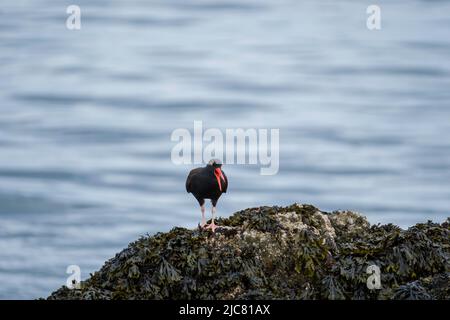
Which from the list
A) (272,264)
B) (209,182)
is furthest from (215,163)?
(272,264)

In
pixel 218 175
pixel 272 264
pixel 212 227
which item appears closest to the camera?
pixel 272 264

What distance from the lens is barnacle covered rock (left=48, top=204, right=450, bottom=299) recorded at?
8414 millimetres

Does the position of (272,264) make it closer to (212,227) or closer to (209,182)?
(212,227)

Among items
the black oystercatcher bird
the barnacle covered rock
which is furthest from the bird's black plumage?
the barnacle covered rock

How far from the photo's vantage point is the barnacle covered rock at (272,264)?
8414 millimetres

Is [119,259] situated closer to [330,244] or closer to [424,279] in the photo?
[330,244]

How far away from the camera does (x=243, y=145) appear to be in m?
30.3

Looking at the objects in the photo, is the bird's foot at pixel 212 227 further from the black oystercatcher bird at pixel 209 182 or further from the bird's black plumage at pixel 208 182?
the bird's black plumage at pixel 208 182

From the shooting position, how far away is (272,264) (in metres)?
8.71

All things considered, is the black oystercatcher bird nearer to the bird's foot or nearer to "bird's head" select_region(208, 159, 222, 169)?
"bird's head" select_region(208, 159, 222, 169)

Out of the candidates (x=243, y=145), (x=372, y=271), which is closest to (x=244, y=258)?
(x=372, y=271)

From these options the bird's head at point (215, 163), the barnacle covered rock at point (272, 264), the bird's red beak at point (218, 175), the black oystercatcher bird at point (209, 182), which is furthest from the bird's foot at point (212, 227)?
the bird's head at point (215, 163)

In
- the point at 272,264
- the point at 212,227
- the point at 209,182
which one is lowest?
the point at 272,264
